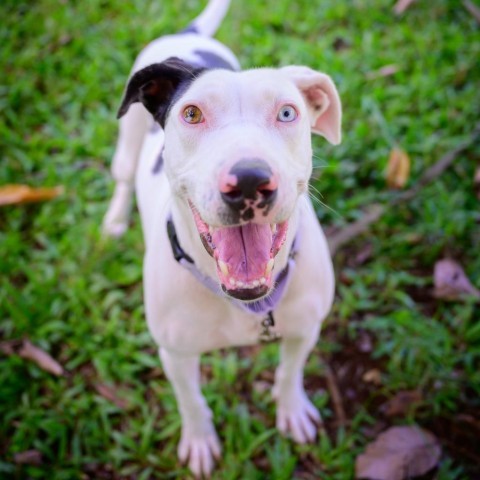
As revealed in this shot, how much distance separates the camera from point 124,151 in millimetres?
3420

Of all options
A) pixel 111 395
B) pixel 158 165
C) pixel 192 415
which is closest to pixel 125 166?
pixel 158 165

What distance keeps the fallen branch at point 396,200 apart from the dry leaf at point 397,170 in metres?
0.08

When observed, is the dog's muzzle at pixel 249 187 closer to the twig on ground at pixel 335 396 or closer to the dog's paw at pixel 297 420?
the dog's paw at pixel 297 420

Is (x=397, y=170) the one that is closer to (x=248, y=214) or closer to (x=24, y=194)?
(x=248, y=214)

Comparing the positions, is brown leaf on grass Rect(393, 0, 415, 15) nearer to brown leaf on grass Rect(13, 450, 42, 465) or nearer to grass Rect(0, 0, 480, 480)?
grass Rect(0, 0, 480, 480)

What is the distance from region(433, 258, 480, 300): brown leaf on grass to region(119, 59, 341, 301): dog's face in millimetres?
1816

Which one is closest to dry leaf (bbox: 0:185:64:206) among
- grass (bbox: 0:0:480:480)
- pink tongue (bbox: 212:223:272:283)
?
grass (bbox: 0:0:480:480)

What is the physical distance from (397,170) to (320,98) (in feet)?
5.49

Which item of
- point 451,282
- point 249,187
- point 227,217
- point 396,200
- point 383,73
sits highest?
point 249,187

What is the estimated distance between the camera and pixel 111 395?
10.2 feet

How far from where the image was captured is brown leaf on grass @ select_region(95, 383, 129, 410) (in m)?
3.08

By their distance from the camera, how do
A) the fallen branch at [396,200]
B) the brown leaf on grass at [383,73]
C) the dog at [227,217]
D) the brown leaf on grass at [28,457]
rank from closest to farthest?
the dog at [227,217]
the brown leaf on grass at [28,457]
the fallen branch at [396,200]
the brown leaf on grass at [383,73]

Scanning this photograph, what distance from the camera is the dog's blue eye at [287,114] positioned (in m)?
1.80

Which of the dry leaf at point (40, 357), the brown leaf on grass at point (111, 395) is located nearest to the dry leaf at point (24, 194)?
the dry leaf at point (40, 357)
